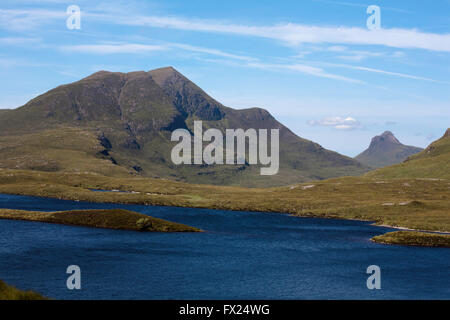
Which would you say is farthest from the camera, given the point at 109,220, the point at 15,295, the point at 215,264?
the point at 109,220

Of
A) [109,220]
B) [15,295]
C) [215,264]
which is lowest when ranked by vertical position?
[215,264]

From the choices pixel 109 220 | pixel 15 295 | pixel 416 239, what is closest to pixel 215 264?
pixel 15 295

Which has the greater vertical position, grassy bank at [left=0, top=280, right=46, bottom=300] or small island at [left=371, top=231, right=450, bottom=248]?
grassy bank at [left=0, top=280, right=46, bottom=300]

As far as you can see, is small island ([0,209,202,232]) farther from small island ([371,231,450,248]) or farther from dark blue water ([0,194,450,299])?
small island ([371,231,450,248])

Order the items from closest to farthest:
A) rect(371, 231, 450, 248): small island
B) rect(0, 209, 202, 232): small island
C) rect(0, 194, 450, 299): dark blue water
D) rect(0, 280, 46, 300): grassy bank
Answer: rect(0, 280, 46, 300): grassy bank, rect(0, 194, 450, 299): dark blue water, rect(371, 231, 450, 248): small island, rect(0, 209, 202, 232): small island

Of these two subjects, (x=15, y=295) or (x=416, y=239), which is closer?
(x=15, y=295)

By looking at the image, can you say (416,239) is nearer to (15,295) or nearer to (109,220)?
(109,220)

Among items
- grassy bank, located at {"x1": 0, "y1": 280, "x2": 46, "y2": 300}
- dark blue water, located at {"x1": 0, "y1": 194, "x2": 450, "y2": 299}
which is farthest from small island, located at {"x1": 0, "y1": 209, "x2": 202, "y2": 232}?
grassy bank, located at {"x1": 0, "y1": 280, "x2": 46, "y2": 300}
